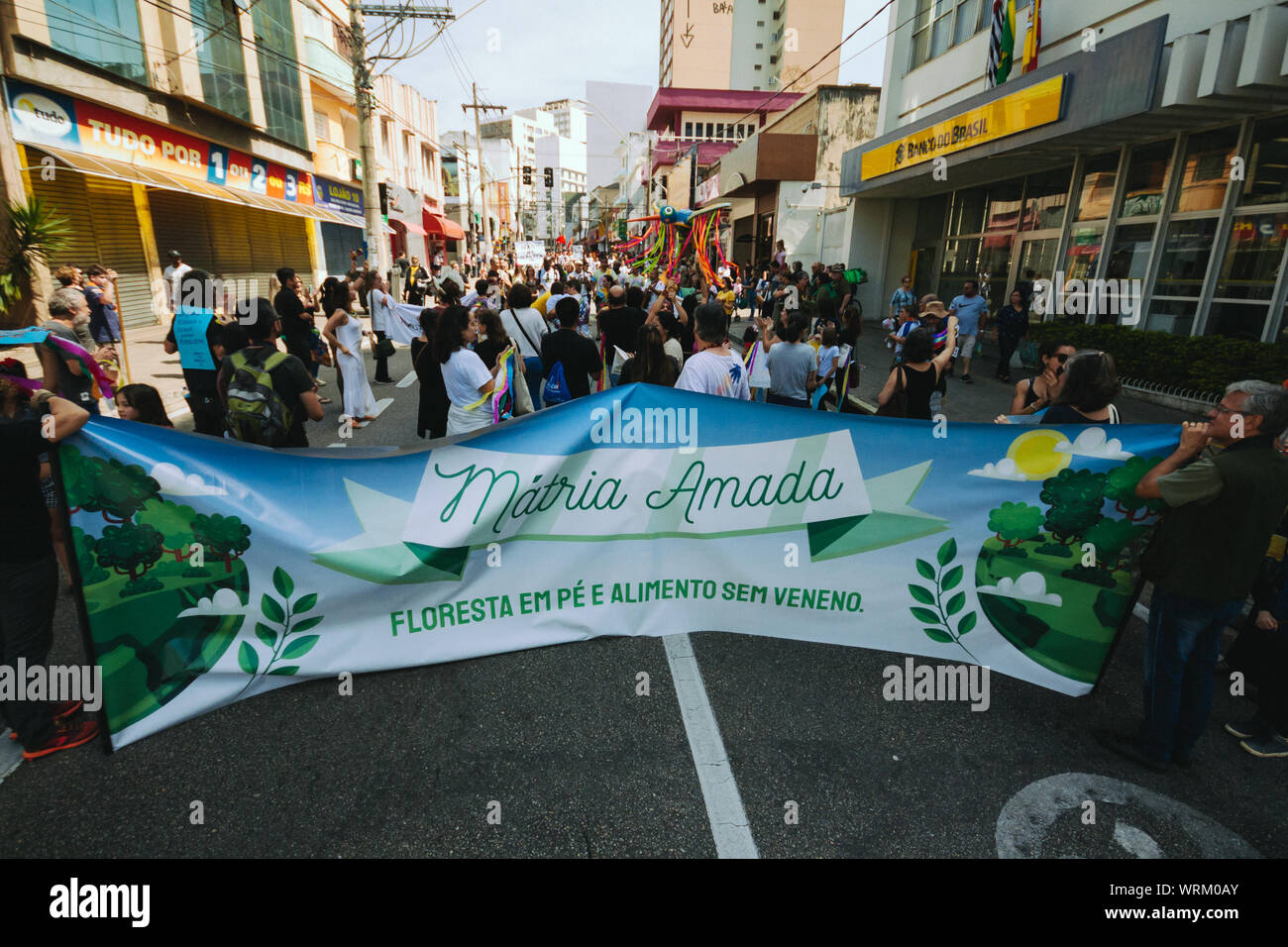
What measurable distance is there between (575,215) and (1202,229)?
154 metres

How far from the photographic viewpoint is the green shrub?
8344mm

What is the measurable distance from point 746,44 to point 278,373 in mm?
80774

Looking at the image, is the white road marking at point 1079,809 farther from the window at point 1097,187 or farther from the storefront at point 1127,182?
the window at point 1097,187

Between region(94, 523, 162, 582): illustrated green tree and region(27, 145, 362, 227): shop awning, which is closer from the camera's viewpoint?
region(94, 523, 162, 582): illustrated green tree

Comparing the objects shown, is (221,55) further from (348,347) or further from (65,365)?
(65,365)

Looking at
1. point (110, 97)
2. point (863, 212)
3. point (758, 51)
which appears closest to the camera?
point (110, 97)

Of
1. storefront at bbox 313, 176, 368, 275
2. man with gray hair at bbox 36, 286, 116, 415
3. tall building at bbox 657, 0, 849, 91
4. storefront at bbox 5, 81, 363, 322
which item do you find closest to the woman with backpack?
man with gray hair at bbox 36, 286, 116, 415

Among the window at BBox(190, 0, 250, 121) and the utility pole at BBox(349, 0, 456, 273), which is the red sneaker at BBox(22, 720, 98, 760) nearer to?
the utility pole at BBox(349, 0, 456, 273)

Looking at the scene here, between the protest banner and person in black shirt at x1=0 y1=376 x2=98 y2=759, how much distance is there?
34 centimetres

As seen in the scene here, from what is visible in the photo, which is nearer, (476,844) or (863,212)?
(476,844)

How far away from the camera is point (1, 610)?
9.20 ft

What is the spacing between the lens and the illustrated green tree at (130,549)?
288 cm
